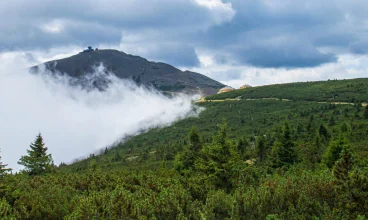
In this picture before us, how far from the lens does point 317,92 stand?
465ft

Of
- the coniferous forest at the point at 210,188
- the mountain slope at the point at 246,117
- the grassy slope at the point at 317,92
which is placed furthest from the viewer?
the grassy slope at the point at 317,92

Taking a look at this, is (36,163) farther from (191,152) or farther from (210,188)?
(210,188)

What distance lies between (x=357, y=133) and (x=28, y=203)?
48.4m

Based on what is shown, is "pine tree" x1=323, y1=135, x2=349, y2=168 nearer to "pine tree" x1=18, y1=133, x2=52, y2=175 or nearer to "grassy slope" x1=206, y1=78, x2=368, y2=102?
"pine tree" x1=18, y1=133, x2=52, y2=175

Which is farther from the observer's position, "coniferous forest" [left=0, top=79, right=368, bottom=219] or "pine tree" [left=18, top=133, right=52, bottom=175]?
"pine tree" [left=18, top=133, right=52, bottom=175]

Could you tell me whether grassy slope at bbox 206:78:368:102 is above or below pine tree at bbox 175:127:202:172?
above

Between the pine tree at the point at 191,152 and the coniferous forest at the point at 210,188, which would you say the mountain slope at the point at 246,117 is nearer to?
the coniferous forest at the point at 210,188

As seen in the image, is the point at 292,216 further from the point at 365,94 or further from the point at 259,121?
the point at 365,94

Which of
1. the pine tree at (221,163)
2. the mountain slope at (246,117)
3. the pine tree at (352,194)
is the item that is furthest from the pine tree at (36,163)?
the mountain slope at (246,117)

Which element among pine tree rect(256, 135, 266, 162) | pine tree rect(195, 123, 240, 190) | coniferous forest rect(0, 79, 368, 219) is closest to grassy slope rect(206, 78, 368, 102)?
pine tree rect(256, 135, 266, 162)

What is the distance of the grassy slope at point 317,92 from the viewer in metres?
123

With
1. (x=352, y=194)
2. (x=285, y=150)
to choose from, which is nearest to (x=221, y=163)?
(x=352, y=194)

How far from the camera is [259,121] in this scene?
112m

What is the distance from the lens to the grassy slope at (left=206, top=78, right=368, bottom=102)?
402ft
